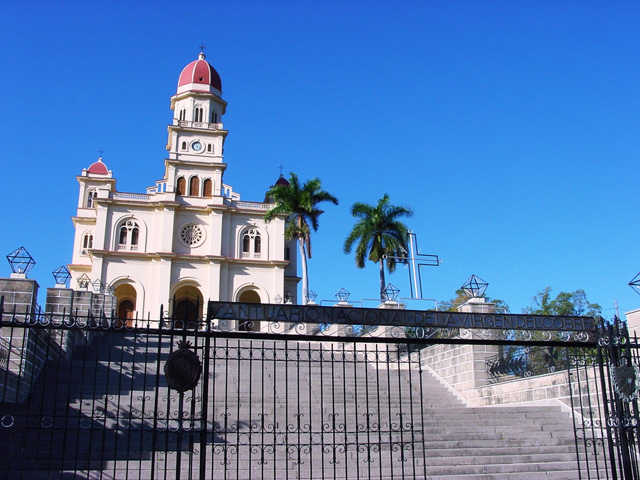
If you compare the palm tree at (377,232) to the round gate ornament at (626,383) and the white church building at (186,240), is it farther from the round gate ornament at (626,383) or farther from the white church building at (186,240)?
the round gate ornament at (626,383)

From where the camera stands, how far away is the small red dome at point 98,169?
50.7 metres

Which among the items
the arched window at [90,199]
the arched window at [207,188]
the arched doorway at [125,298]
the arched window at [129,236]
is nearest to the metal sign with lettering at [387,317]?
the arched doorway at [125,298]

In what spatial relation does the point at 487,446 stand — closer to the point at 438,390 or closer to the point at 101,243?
the point at 438,390

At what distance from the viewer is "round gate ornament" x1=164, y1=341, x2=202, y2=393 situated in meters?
6.62

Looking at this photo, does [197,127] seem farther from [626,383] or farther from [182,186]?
[626,383]

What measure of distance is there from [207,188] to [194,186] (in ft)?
2.89

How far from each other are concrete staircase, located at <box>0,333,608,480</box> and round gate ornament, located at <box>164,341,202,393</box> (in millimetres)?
404

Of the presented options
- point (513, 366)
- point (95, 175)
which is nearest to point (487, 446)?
point (513, 366)

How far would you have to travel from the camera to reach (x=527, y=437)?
12000 mm

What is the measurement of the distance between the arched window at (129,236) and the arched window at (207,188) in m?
5.07

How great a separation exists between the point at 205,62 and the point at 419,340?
4303 cm

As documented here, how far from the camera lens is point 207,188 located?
140ft

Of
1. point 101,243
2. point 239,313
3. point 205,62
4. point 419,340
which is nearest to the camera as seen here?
point 239,313

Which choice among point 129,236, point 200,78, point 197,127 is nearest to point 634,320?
point 129,236
